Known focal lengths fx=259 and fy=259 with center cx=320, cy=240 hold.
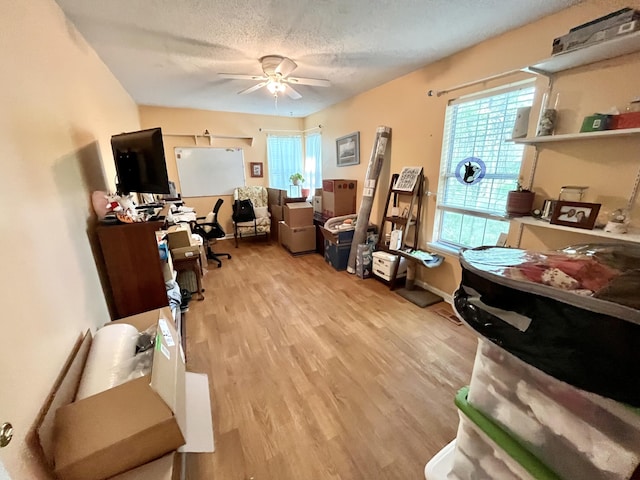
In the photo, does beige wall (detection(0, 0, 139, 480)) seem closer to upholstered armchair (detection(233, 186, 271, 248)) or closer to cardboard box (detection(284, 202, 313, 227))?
cardboard box (detection(284, 202, 313, 227))

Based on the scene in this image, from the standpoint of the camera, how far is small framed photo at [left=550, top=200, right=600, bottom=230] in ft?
5.28

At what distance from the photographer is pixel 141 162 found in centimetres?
200

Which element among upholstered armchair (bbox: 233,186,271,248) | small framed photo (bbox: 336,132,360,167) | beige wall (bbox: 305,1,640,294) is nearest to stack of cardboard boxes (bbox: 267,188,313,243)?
upholstered armchair (bbox: 233,186,271,248)

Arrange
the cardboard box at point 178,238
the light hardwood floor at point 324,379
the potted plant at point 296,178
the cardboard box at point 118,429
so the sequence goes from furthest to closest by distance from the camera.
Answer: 1. the potted plant at point 296,178
2. the cardboard box at point 178,238
3. the light hardwood floor at point 324,379
4. the cardboard box at point 118,429

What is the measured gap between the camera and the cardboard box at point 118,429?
0.89 metres

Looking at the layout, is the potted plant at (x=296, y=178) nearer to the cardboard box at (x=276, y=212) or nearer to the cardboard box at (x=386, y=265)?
the cardboard box at (x=276, y=212)

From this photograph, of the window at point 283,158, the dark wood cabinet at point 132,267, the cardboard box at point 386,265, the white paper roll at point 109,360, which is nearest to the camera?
the white paper roll at point 109,360

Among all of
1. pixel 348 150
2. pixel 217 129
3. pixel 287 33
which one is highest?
pixel 287 33

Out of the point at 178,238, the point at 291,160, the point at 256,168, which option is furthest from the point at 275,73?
the point at 291,160

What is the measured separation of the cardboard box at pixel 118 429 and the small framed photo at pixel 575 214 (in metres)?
2.42

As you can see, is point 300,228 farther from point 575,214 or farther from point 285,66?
point 575,214

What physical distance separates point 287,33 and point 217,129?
3366 mm

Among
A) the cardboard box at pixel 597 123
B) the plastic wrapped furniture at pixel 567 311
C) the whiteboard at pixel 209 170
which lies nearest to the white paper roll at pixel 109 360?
the plastic wrapped furniture at pixel 567 311

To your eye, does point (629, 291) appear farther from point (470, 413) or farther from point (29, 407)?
point (29, 407)
